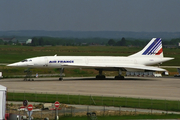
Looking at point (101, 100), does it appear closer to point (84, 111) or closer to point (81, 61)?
point (84, 111)

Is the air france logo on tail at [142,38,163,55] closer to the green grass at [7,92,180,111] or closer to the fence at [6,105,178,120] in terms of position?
the green grass at [7,92,180,111]

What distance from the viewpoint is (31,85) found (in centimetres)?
5641

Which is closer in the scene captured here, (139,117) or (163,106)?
(139,117)

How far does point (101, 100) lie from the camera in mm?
41500

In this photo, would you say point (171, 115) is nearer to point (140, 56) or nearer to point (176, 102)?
point (176, 102)

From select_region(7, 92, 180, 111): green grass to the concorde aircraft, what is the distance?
1798cm

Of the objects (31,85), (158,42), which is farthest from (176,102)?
(158,42)

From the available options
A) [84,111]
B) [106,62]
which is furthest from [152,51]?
[84,111]

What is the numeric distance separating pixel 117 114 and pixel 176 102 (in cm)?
874

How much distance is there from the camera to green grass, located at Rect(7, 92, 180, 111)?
38.3 meters

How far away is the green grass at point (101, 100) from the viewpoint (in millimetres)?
38281

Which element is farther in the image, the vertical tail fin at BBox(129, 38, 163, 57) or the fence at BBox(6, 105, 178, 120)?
the vertical tail fin at BBox(129, 38, 163, 57)

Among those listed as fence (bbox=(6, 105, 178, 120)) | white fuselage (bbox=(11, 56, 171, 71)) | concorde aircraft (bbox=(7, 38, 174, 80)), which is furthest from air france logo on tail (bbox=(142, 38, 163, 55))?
fence (bbox=(6, 105, 178, 120))

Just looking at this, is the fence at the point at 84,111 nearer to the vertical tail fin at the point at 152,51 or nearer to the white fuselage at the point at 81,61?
the white fuselage at the point at 81,61
